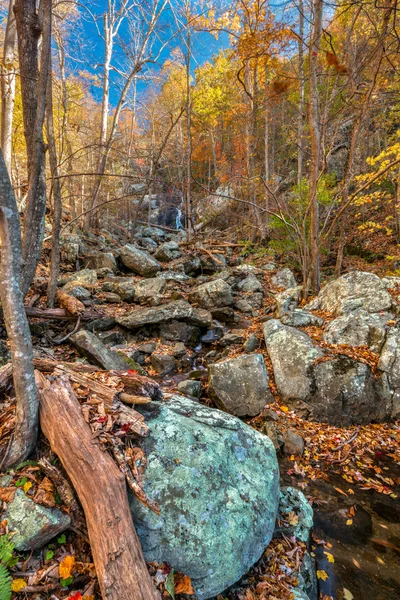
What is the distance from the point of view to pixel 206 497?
249cm

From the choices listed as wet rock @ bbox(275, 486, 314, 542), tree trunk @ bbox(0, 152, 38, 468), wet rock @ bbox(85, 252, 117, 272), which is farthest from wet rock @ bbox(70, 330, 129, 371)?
wet rock @ bbox(85, 252, 117, 272)

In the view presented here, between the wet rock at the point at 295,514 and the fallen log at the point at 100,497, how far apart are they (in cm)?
168

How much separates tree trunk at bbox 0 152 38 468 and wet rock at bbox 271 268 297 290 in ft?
32.1

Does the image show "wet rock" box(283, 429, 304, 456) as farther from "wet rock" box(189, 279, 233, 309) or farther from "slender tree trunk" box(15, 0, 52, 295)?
"slender tree trunk" box(15, 0, 52, 295)

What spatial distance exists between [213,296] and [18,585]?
7.74 meters

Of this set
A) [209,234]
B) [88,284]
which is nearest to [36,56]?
[88,284]

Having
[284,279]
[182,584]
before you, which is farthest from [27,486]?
[284,279]

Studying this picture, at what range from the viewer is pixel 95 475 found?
2186mm

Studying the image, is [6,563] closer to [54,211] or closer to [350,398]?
[350,398]

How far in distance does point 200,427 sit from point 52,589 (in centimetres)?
160

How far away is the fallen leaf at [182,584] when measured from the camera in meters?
2.11

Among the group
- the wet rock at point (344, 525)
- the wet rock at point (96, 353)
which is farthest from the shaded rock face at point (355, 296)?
the wet rock at point (96, 353)

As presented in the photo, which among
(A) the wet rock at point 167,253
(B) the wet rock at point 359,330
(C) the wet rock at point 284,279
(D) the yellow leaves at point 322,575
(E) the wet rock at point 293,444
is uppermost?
(A) the wet rock at point 167,253

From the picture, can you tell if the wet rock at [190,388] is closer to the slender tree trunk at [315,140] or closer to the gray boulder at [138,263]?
the slender tree trunk at [315,140]
